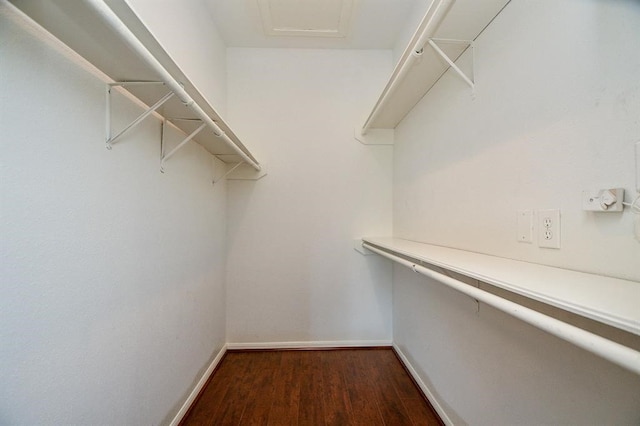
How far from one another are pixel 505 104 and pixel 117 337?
5.50ft

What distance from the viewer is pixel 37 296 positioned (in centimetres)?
65

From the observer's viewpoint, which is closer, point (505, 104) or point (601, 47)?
point (601, 47)

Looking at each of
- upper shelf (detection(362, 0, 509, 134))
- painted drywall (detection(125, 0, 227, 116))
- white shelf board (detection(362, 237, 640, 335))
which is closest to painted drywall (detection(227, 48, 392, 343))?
painted drywall (detection(125, 0, 227, 116))

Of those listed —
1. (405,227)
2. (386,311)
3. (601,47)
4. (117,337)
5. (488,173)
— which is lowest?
(386,311)

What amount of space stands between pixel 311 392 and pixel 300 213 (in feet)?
4.25

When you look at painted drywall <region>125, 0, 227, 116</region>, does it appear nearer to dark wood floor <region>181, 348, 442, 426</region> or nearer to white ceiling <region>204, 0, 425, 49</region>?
white ceiling <region>204, 0, 425, 49</region>

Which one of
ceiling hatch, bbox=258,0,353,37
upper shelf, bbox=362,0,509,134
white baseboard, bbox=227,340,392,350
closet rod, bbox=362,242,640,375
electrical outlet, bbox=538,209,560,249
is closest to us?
closet rod, bbox=362,242,640,375

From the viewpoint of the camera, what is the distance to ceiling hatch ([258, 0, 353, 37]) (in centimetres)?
172

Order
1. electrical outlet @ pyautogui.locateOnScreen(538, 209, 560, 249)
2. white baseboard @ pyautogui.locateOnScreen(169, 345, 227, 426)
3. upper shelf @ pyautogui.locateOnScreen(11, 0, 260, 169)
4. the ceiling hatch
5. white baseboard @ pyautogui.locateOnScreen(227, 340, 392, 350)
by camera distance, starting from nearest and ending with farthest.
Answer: upper shelf @ pyautogui.locateOnScreen(11, 0, 260, 169), electrical outlet @ pyautogui.locateOnScreen(538, 209, 560, 249), white baseboard @ pyautogui.locateOnScreen(169, 345, 227, 426), the ceiling hatch, white baseboard @ pyautogui.locateOnScreen(227, 340, 392, 350)

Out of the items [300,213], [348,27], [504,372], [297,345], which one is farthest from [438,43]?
[297,345]

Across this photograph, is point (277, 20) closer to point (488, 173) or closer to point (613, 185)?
point (488, 173)

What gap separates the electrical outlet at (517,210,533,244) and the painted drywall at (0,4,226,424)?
1431 mm

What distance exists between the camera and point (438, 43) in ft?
3.71

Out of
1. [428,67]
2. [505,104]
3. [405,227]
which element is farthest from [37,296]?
[405,227]
